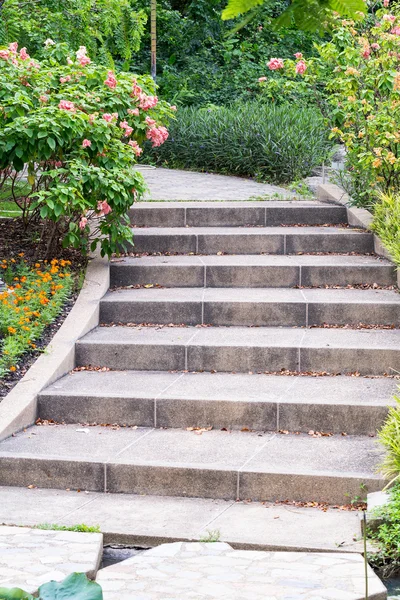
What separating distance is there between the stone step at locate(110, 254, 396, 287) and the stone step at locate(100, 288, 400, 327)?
22cm

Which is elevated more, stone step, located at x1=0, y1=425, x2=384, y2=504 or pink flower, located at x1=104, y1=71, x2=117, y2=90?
pink flower, located at x1=104, y1=71, x2=117, y2=90

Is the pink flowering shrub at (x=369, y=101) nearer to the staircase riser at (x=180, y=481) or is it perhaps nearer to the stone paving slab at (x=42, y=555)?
the staircase riser at (x=180, y=481)

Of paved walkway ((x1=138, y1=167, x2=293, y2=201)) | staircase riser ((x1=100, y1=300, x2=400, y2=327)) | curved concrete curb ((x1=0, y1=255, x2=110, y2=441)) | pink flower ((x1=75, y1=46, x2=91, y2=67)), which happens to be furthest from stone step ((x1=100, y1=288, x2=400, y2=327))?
paved walkway ((x1=138, y1=167, x2=293, y2=201))

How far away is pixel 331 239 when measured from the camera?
8680 mm

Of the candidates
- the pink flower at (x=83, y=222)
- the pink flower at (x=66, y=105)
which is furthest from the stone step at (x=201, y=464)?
the pink flower at (x=66, y=105)

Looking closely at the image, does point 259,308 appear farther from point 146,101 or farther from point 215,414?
point 146,101

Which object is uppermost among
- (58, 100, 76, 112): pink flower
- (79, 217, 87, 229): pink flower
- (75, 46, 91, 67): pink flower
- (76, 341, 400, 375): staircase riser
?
(75, 46, 91, 67): pink flower

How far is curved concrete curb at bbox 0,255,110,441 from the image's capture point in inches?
243

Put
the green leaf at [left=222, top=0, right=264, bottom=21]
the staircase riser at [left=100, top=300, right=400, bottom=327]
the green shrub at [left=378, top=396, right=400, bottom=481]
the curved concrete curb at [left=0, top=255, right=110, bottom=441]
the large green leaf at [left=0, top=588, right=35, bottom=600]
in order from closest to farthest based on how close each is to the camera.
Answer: the green leaf at [left=222, top=0, right=264, bottom=21] < the large green leaf at [left=0, top=588, right=35, bottom=600] < the green shrub at [left=378, top=396, right=400, bottom=481] < the curved concrete curb at [left=0, top=255, right=110, bottom=441] < the staircase riser at [left=100, top=300, right=400, bottom=327]

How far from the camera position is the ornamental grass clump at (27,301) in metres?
6.73

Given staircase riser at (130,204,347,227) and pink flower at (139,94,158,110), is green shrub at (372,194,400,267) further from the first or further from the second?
pink flower at (139,94,158,110)

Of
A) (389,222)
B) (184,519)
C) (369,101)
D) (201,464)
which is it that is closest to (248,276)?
(389,222)

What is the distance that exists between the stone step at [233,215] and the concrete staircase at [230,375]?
8.6 inches

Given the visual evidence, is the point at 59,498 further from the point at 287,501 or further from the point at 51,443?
the point at 287,501
